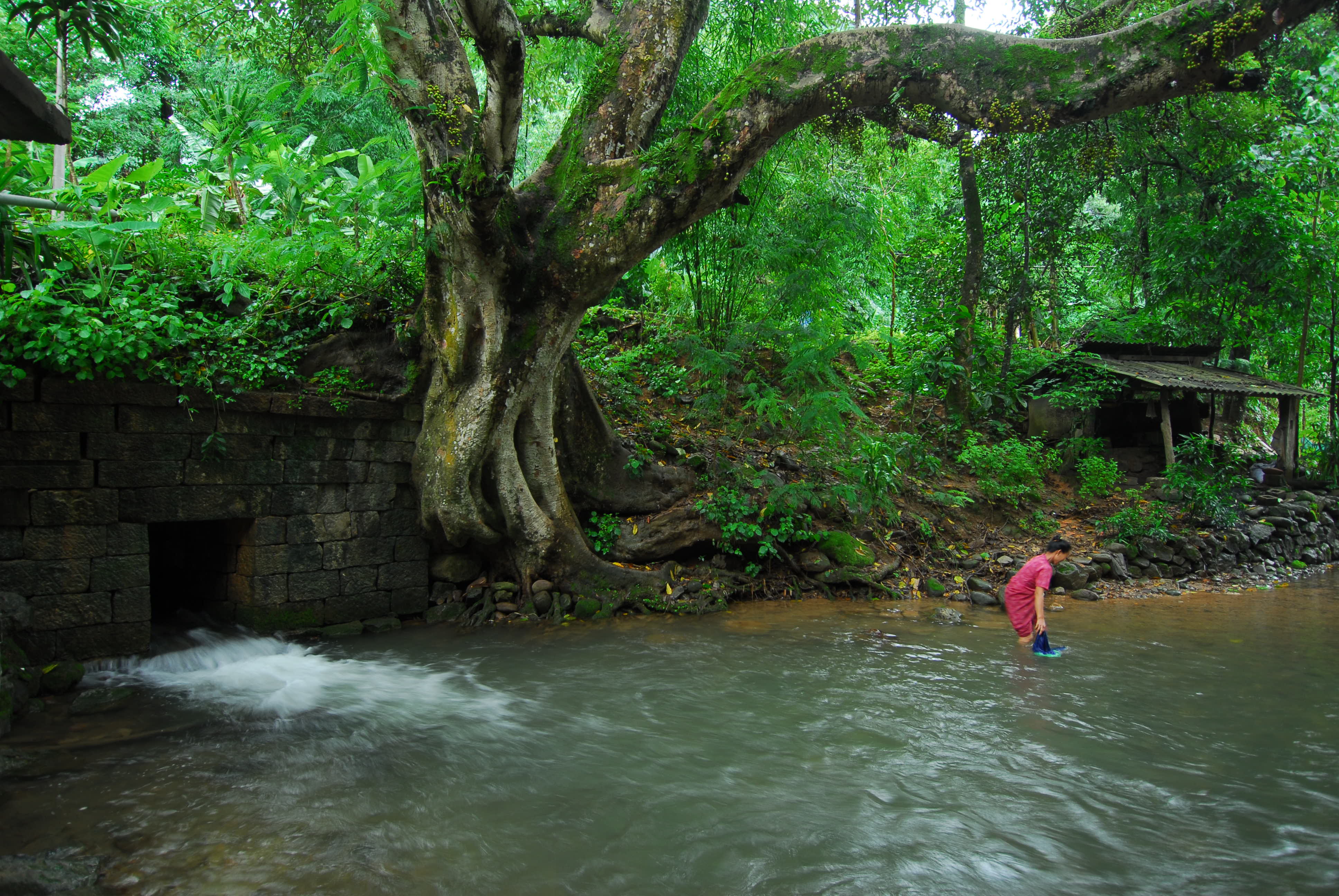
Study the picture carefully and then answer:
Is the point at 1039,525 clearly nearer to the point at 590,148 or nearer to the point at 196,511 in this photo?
the point at 590,148

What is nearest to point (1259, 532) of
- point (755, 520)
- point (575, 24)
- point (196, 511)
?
point (755, 520)

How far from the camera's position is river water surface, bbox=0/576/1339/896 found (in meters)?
3.12

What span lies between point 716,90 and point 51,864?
9.50 meters

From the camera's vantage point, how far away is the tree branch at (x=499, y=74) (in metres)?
5.27

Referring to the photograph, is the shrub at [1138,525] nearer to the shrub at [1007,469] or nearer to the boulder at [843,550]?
the shrub at [1007,469]

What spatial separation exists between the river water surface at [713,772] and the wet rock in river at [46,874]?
12 centimetres

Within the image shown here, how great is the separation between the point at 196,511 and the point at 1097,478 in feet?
36.7

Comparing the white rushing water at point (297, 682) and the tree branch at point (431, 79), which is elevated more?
the tree branch at point (431, 79)

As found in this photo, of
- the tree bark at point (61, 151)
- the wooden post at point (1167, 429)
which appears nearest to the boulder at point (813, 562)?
the wooden post at point (1167, 429)

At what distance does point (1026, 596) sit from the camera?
655 cm

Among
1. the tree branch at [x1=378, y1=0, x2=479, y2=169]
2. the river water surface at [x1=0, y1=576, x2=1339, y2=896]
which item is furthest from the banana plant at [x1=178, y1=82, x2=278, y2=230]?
the river water surface at [x1=0, y1=576, x2=1339, y2=896]

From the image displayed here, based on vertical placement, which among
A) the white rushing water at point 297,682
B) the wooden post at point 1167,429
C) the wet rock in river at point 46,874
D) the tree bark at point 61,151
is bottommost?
the white rushing water at point 297,682

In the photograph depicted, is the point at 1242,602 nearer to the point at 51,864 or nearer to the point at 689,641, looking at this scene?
the point at 689,641

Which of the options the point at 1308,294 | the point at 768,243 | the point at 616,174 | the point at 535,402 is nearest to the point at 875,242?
the point at 768,243
